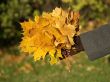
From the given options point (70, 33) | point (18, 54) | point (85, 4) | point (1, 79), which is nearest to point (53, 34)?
point (70, 33)

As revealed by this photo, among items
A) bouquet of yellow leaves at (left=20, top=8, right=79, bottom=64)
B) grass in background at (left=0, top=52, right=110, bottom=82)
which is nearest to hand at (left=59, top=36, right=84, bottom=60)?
bouquet of yellow leaves at (left=20, top=8, right=79, bottom=64)

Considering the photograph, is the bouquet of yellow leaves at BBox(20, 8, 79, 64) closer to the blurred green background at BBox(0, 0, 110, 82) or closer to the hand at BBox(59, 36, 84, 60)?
the hand at BBox(59, 36, 84, 60)

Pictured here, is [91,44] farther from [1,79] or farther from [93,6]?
[93,6]

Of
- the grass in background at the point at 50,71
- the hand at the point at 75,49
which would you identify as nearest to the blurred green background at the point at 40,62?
the grass in background at the point at 50,71

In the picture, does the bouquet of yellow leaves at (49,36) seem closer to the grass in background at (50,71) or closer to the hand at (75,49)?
the hand at (75,49)

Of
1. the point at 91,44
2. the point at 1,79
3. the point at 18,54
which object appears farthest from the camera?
the point at 18,54

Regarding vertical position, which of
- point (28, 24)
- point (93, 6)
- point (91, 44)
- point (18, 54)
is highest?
point (93, 6)

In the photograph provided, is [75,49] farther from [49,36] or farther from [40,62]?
[40,62]

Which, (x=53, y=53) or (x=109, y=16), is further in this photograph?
(x=109, y=16)
